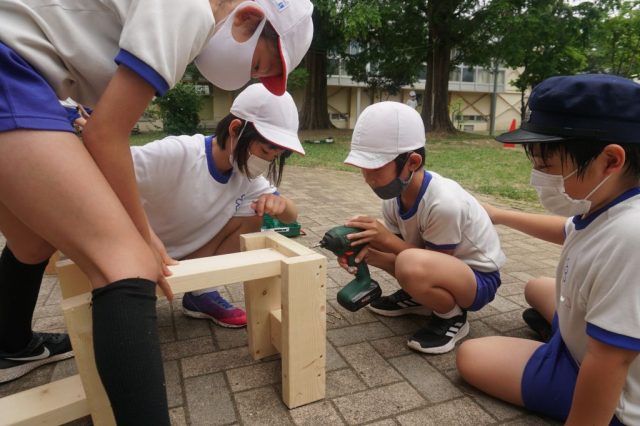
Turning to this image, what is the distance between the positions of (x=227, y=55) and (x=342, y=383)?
4.13 ft

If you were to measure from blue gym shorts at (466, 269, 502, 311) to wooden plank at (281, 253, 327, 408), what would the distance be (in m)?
0.84

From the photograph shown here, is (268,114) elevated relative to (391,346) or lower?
elevated

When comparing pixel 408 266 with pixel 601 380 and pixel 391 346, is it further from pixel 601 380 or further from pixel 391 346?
pixel 601 380

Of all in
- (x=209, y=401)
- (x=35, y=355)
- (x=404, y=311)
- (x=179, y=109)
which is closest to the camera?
(x=209, y=401)

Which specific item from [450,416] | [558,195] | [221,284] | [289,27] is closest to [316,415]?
[450,416]

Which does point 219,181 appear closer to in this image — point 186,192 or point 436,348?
point 186,192

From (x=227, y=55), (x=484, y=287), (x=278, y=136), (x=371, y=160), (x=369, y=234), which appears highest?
(x=227, y=55)

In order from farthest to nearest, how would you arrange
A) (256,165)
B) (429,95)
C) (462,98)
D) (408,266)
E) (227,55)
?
(462,98) < (429,95) < (256,165) < (408,266) < (227,55)

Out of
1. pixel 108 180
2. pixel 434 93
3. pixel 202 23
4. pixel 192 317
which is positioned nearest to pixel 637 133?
pixel 202 23

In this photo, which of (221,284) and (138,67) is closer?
(138,67)

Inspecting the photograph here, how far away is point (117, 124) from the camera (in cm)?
102

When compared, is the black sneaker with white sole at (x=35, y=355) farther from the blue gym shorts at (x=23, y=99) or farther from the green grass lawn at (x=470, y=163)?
the green grass lawn at (x=470, y=163)

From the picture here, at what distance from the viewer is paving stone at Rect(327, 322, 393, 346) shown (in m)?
2.05

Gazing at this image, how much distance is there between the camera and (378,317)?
7.59 ft
